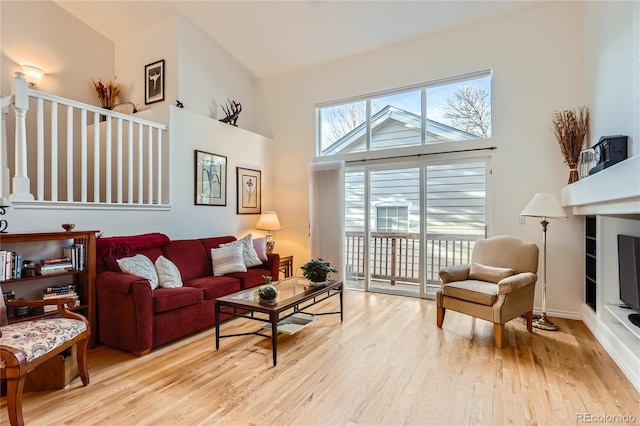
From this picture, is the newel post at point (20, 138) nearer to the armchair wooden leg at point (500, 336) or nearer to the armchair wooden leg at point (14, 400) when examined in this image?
the armchair wooden leg at point (14, 400)

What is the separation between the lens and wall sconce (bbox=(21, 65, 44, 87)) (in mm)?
4124

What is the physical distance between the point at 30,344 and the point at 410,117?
4538mm

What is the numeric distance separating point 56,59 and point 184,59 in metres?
1.76

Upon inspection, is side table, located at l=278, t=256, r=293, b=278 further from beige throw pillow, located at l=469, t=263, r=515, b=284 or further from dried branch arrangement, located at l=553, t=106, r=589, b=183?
dried branch arrangement, located at l=553, t=106, r=589, b=183

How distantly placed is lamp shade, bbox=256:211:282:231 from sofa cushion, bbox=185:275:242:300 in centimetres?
143

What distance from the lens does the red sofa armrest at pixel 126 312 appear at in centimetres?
267

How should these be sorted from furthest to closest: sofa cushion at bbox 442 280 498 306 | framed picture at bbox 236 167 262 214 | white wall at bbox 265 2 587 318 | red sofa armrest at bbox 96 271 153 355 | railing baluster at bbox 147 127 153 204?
framed picture at bbox 236 167 262 214, railing baluster at bbox 147 127 153 204, white wall at bbox 265 2 587 318, sofa cushion at bbox 442 280 498 306, red sofa armrest at bbox 96 271 153 355

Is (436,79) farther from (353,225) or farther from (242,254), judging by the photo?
(242,254)

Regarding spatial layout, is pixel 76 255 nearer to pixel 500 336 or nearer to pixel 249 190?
pixel 249 190

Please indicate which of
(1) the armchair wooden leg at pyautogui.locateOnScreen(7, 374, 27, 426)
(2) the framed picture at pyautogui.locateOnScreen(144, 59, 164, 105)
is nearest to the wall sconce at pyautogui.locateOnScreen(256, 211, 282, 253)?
(2) the framed picture at pyautogui.locateOnScreen(144, 59, 164, 105)

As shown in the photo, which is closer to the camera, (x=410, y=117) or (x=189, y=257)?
(x=189, y=257)

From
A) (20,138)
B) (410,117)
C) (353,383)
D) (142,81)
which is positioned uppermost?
(142,81)

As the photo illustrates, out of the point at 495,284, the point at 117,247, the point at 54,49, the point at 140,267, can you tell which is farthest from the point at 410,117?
the point at 54,49

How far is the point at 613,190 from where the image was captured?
2014 mm
